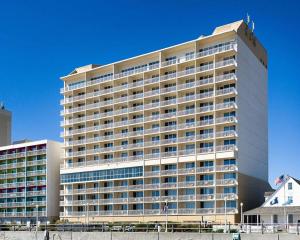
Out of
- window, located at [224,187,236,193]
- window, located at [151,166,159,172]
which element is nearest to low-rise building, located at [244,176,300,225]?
window, located at [224,187,236,193]

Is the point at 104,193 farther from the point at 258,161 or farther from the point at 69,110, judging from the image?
the point at 258,161

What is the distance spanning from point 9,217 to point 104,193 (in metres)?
25.3

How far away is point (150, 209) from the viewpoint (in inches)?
3337

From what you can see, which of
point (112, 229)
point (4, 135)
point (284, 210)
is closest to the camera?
point (112, 229)

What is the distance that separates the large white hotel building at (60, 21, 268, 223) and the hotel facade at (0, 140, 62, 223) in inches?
136

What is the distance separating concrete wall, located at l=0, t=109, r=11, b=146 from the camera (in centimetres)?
12128

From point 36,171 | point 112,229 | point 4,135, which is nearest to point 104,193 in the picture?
point 36,171

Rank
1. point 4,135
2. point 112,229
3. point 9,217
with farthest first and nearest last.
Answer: point 4,135
point 9,217
point 112,229

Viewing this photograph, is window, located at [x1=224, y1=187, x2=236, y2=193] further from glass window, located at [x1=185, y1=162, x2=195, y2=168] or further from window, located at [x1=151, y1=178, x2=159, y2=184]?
window, located at [x1=151, y1=178, x2=159, y2=184]

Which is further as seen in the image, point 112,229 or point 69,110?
point 69,110

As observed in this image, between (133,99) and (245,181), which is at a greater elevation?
(133,99)

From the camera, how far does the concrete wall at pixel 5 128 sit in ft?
398

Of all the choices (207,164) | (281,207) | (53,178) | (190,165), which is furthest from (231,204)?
(53,178)

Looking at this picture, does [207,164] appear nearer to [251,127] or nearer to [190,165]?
[190,165]
